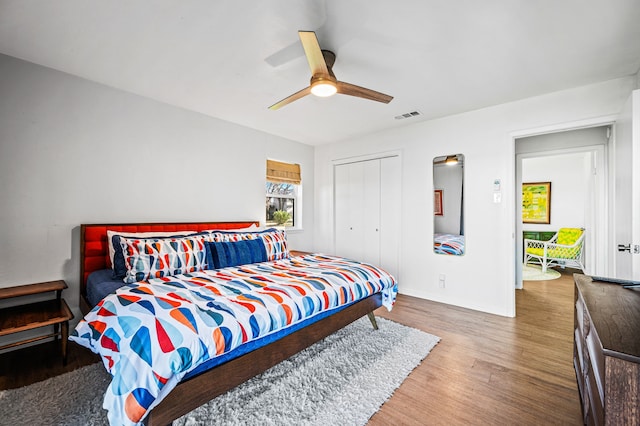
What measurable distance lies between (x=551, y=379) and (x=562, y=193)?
601 cm

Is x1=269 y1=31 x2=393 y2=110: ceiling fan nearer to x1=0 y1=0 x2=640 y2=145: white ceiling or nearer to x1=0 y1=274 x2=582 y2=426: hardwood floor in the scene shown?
x1=0 y1=0 x2=640 y2=145: white ceiling

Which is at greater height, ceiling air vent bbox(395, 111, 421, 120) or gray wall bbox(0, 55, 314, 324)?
ceiling air vent bbox(395, 111, 421, 120)

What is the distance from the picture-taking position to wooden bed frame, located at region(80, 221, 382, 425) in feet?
4.42

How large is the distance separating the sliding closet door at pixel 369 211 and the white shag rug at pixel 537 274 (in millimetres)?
2981

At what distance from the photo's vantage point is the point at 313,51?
1.89 meters

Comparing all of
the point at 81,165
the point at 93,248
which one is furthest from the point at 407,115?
the point at 93,248

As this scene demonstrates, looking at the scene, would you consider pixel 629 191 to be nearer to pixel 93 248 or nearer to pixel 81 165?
pixel 93 248

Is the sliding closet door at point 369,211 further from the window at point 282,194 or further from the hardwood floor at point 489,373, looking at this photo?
the hardwood floor at point 489,373

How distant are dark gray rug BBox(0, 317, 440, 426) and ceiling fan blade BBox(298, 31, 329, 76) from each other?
7.39ft

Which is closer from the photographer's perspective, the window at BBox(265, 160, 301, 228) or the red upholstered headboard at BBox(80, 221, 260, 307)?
the red upholstered headboard at BBox(80, 221, 260, 307)

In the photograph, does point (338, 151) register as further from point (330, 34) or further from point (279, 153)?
point (330, 34)

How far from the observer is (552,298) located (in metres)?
3.96

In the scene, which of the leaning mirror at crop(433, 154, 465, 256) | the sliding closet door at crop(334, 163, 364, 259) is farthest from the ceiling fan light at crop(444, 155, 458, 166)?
Result: the sliding closet door at crop(334, 163, 364, 259)

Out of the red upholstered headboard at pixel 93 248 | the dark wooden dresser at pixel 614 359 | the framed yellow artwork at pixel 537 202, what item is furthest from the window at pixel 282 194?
the framed yellow artwork at pixel 537 202
